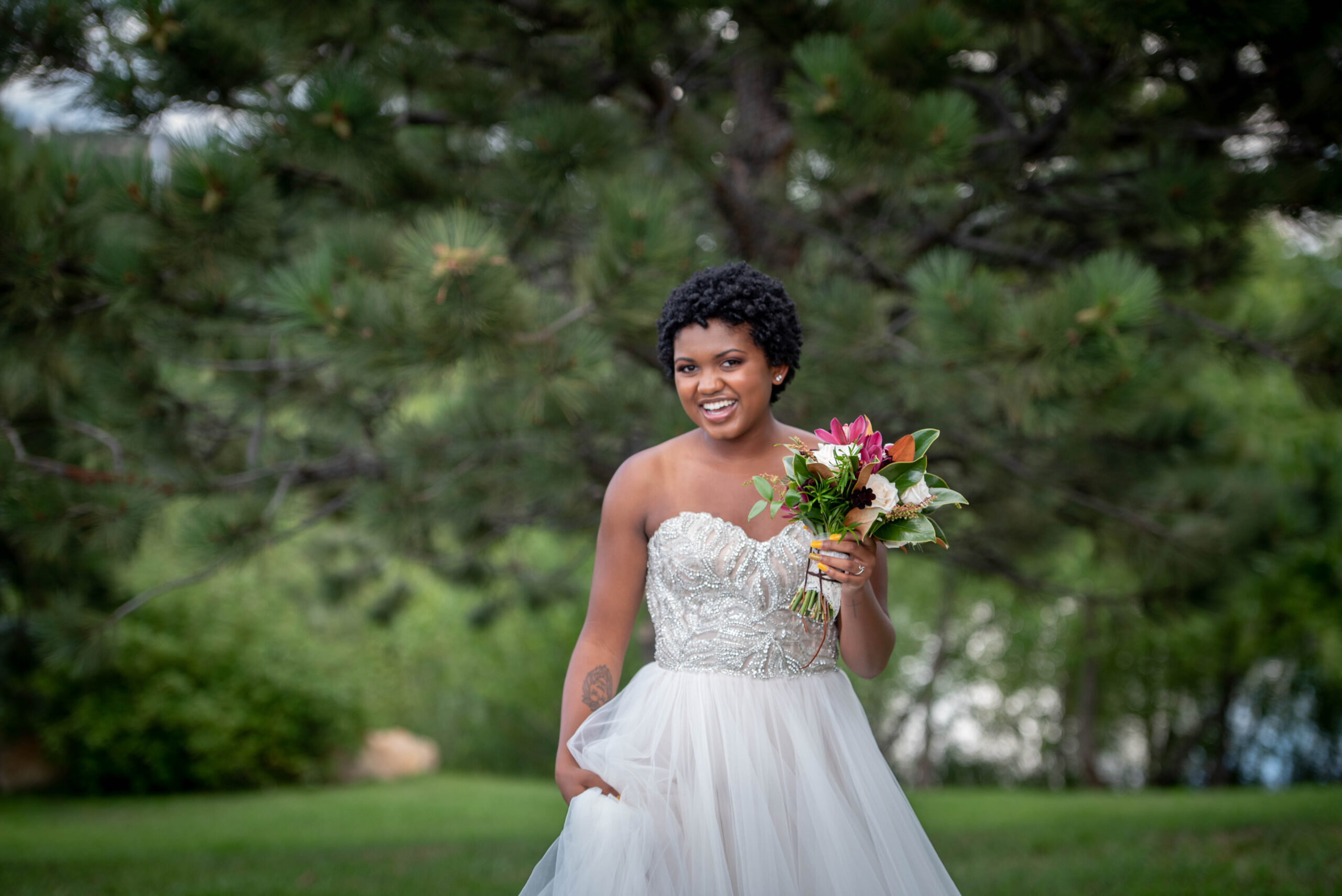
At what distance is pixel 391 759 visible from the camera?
12.5m

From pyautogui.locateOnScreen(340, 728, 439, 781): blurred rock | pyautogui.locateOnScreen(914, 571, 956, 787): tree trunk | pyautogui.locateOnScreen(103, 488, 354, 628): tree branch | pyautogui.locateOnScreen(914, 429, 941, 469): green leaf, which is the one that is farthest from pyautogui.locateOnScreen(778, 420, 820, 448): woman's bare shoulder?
pyautogui.locateOnScreen(340, 728, 439, 781): blurred rock

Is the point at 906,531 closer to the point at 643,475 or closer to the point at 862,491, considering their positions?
the point at 862,491

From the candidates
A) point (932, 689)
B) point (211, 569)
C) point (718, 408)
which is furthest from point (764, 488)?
point (932, 689)

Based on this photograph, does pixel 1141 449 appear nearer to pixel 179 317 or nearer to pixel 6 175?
pixel 179 317

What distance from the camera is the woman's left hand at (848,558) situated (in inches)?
76.6

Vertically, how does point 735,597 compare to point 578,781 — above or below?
above

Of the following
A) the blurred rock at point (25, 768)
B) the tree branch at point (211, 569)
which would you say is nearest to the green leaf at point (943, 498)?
the tree branch at point (211, 569)

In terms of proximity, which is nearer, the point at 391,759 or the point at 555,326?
the point at 555,326

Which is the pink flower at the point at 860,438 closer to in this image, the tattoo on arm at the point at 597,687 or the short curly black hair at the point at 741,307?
the short curly black hair at the point at 741,307

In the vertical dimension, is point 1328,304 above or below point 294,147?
below

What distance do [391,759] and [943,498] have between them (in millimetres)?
11869

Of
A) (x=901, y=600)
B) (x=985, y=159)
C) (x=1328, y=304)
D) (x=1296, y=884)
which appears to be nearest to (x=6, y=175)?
(x=985, y=159)

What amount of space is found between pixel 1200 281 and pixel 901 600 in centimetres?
837

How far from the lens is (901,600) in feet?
41.3
